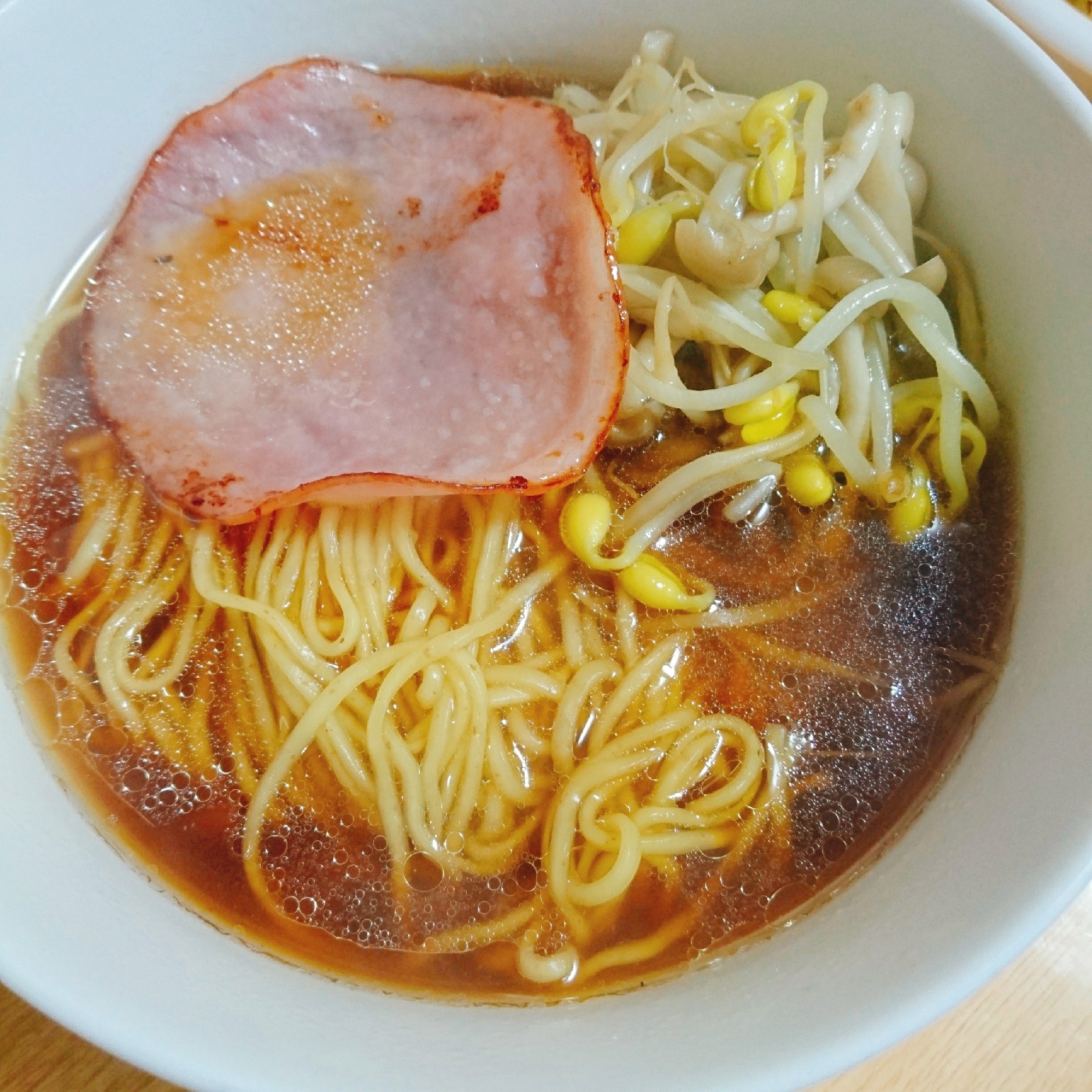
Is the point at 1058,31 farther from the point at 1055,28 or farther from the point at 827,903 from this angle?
the point at 827,903

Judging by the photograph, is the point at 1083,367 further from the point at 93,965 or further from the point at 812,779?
the point at 93,965

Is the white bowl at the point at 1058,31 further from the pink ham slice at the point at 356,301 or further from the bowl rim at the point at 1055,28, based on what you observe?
the pink ham slice at the point at 356,301

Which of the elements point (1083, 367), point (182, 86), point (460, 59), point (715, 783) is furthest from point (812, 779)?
point (182, 86)

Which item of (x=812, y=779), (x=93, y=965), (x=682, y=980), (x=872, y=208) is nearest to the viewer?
(x=93, y=965)

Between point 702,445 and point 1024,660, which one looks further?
point 702,445

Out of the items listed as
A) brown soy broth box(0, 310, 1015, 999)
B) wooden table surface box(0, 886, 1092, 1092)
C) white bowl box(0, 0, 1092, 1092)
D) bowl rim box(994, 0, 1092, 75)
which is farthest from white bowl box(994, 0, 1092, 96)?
wooden table surface box(0, 886, 1092, 1092)

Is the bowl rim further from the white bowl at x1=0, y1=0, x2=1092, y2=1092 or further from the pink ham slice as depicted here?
the pink ham slice

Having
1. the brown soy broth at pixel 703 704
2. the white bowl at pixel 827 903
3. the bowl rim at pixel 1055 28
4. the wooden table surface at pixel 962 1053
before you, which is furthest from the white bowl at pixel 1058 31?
the wooden table surface at pixel 962 1053
